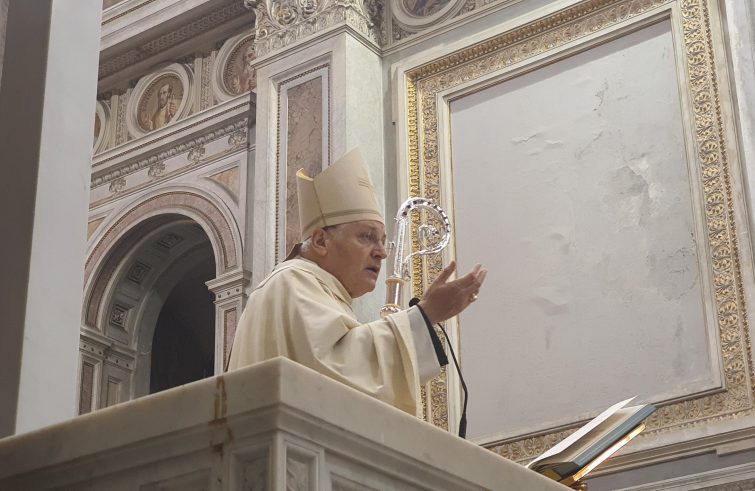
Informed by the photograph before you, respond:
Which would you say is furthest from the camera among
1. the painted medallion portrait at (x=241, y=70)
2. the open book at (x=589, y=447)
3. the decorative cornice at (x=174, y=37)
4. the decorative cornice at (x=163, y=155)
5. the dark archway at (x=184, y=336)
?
the dark archway at (x=184, y=336)

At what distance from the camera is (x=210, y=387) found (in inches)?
85.8

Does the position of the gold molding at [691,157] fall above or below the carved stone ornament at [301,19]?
below

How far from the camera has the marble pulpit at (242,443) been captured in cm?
212

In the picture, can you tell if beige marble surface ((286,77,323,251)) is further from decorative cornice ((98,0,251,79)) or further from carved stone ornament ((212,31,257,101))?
decorative cornice ((98,0,251,79))

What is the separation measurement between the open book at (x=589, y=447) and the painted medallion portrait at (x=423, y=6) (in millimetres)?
5179

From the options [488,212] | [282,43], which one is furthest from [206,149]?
[488,212]

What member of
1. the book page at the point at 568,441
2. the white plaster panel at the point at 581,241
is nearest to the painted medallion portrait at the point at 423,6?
the white plaster panel at the point at 581,241

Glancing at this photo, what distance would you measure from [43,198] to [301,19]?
5.83m

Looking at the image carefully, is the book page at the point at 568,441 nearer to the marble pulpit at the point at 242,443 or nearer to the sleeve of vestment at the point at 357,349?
the sleeve of vestment at the point at 357,349

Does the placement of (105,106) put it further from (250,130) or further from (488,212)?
(488,212)

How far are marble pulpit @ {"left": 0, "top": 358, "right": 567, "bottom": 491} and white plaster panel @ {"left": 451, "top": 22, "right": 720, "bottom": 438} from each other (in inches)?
170

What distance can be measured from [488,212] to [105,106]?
4.03m

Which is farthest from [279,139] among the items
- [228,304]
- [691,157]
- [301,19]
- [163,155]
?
[691,157]

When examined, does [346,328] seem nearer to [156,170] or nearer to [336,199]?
[336,199]
